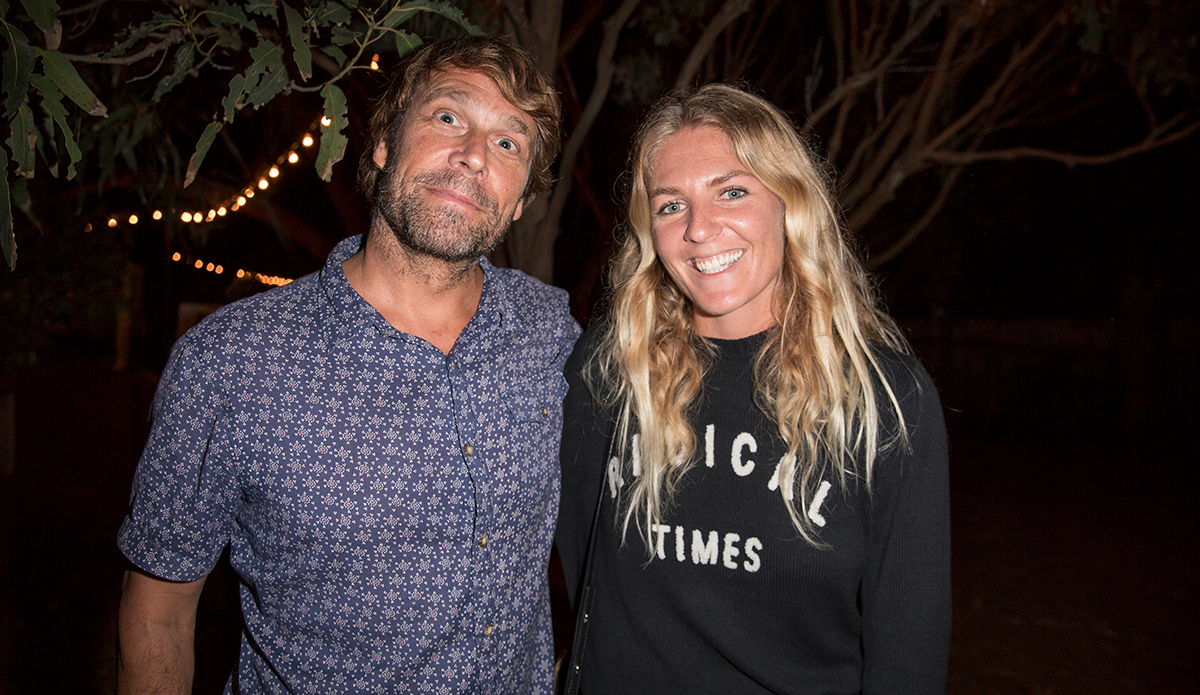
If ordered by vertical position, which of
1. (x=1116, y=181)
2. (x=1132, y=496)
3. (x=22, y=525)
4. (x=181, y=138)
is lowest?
(x=22, y=525)

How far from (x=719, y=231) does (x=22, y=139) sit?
179 centimetres

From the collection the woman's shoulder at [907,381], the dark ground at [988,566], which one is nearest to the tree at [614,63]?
the woman's shoulder at [907,381]

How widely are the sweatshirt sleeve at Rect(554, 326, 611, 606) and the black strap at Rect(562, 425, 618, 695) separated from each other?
0.08 m

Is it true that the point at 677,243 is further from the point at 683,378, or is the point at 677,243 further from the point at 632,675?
the point at 632,675

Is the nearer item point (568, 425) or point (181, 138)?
point (568, 425)

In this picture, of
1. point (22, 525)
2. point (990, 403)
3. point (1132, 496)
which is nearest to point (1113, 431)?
point (990, 403)

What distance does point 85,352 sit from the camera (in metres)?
22.4

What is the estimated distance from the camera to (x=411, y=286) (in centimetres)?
222

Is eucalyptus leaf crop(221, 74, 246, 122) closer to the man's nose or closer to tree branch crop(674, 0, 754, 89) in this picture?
the man's nose

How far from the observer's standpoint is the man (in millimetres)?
1942

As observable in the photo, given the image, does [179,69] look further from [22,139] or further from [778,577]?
[778,577]

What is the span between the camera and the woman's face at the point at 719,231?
2213mm

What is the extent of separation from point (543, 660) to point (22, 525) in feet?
21.4

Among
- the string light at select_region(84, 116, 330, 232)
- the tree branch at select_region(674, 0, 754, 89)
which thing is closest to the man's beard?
the tree branch at select_region(674, 0, 754, 89)
